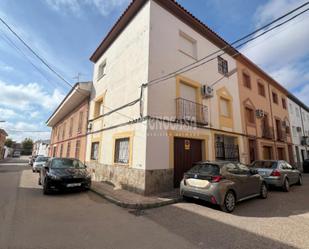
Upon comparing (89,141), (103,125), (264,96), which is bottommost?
(89,141)

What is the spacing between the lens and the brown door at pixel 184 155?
7.95 m

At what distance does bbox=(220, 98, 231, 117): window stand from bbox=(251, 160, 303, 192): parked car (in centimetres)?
348

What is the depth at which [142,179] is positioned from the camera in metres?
6.86

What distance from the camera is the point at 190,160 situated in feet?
28.2

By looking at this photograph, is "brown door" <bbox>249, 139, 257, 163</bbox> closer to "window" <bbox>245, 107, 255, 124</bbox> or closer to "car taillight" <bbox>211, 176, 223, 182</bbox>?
"window" <bbox>245, 107, 255, 124</bbox>

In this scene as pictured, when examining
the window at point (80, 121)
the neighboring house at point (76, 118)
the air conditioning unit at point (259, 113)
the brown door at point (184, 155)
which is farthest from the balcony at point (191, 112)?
the window at point (80, 121)

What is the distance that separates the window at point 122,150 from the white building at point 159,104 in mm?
46

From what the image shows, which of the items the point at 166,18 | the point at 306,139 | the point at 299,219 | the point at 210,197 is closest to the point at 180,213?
the point at 210,197

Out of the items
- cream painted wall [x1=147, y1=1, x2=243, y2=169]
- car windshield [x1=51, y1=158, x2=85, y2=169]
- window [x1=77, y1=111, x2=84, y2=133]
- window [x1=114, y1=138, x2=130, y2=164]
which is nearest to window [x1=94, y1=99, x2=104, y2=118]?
window [x1=77, y1=111, x2=84, y2=133]

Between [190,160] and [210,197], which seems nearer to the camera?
[210,197]

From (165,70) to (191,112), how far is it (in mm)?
2378

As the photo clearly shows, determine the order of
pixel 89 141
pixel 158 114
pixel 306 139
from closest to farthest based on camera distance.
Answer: pixel 158 114
pixel 89 141
pixel 306 139

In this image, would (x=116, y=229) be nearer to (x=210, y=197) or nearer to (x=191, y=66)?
(x=210, y=197)

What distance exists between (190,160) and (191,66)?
4873 millimetres
